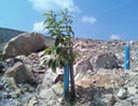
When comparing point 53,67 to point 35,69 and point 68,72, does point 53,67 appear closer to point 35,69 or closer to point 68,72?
point 68,72

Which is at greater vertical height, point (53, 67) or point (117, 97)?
point (53, 67)

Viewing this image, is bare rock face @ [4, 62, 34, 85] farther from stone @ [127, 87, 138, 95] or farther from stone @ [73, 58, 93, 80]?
stone @ [127, 87, 138, 95]

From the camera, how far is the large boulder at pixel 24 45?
1279 centimetres

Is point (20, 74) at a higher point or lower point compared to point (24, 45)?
lower

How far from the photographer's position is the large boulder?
12789mm

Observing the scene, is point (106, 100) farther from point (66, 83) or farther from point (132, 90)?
point (66, 83)

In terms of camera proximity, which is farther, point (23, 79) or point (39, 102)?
point (23, 79)

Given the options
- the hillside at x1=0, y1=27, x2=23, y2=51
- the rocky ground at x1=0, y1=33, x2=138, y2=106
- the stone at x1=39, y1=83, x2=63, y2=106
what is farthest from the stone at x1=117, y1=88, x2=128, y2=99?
the hillside at x1=0, y1=27, x2=23, y2=51

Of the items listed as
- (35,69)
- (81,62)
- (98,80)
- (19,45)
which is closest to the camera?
(98,80)

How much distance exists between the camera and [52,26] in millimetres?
7555

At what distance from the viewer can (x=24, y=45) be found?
1307 cm

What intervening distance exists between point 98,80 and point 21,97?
1983 mm

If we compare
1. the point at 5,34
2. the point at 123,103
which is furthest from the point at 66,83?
the point at 5,34

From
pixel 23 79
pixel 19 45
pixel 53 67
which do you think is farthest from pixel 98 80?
pixel 19 45
